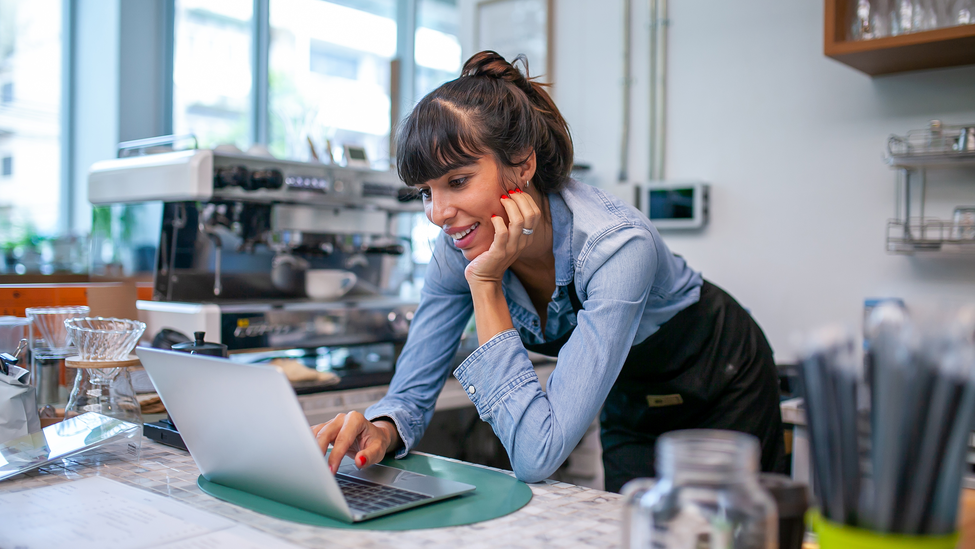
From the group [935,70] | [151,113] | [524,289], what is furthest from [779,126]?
[151,113]

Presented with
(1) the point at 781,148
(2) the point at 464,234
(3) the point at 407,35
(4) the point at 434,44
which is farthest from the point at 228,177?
(4) the point at 434,44

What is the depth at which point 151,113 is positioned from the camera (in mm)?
3164

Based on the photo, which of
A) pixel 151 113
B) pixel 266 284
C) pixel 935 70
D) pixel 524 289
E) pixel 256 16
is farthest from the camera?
pixel 256 16

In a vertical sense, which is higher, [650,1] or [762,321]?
[650,1]

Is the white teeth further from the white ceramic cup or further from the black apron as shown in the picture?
the white ceramic cup

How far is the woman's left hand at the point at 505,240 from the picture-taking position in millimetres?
1107

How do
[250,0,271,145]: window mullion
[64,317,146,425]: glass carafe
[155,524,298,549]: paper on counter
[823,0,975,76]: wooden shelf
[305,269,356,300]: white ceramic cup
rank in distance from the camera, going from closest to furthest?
[155,524,298,549]: paper on counter, [64,317,146,425]: glass carafe, [823,0,975,76]: wooden shelf, [305,269,356,300]: white ceramic cup, [250,0,271,145]: window mullion

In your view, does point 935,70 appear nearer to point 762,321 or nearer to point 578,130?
point 762,321

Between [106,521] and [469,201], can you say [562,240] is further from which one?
[106,521]

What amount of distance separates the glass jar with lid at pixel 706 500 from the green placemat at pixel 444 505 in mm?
313

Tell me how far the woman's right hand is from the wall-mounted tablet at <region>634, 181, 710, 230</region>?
1.68 m

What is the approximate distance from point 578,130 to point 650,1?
515 millimetres

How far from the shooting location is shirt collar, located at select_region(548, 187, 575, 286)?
3.76ft

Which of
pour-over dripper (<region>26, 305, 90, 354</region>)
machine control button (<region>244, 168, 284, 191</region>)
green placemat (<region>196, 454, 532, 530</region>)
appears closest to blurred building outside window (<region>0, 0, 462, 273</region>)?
machine control button (<region>244, 168, 284, 191</region>)
